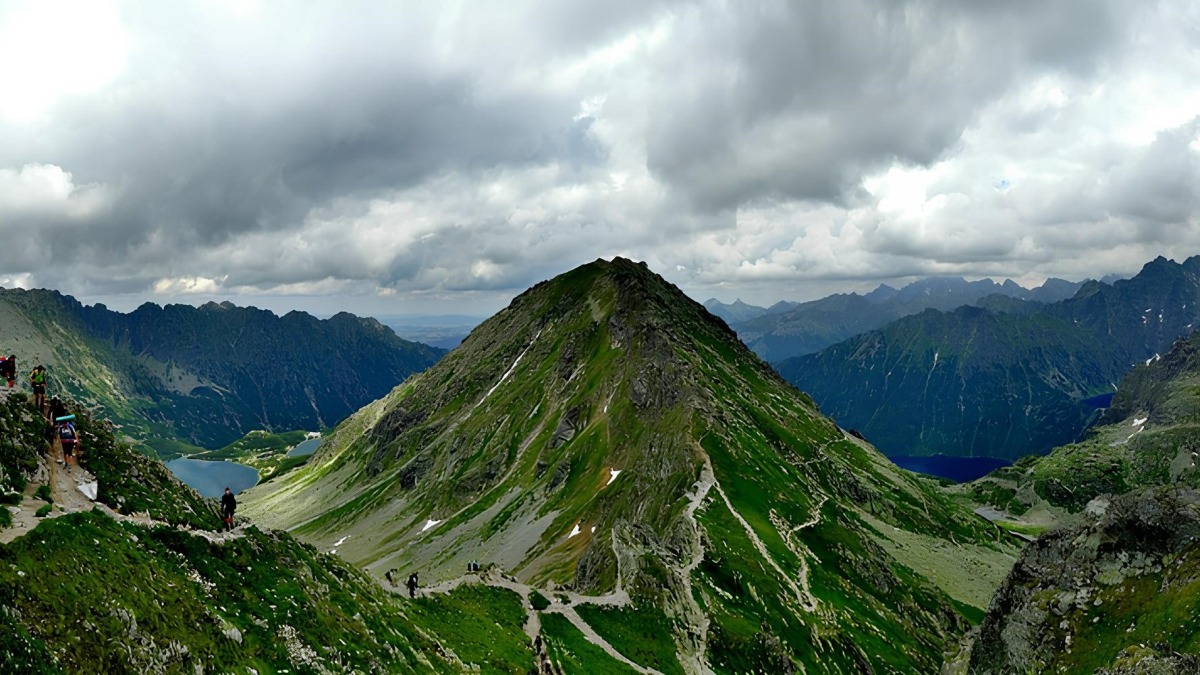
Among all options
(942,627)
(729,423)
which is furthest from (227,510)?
(729,423)

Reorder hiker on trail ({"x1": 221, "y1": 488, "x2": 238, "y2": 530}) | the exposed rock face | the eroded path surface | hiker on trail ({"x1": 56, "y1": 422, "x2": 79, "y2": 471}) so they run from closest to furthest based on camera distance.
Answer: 1. hiker on trail ({"x1": 56, "y1": 422, "x2": 79, "y2": 471})
2. hiker on trail ({"x1": 221, "y1": 488, "x2": 238, "y2": 530})
3. the exposed rock face
4. the eroded path surface

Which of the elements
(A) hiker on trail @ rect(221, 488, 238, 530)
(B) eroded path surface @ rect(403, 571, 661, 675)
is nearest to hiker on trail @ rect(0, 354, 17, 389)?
(A) hiker on trail @ rect(221, 488, 238, 530)

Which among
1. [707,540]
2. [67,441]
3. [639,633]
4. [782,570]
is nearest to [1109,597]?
[639,633]

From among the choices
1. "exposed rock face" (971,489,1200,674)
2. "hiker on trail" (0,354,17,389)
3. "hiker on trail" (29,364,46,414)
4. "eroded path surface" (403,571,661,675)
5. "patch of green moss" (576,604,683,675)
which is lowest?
"patch of green moss" (576,604,683,675)

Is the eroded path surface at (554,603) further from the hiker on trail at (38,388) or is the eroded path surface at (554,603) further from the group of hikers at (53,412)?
the hiker on trail at (38,388)

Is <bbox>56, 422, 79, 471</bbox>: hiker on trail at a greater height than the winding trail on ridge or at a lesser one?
greater

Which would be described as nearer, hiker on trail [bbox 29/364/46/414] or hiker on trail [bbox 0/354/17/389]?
hiker on trail [bbox 29/364/46/414]

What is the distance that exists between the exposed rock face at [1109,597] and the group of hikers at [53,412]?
65.7 metres

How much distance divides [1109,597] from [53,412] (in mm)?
76255

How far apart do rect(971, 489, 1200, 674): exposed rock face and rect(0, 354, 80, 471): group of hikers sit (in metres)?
65.7

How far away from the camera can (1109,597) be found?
4947 centimetres

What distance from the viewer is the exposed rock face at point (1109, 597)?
42906mm

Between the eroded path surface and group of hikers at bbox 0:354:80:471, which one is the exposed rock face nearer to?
the eroded path surface

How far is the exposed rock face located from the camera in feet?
141
